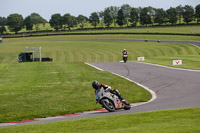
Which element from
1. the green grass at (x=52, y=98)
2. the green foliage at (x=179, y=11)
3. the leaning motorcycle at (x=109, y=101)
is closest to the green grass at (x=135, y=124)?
the leaning motorcycle at (x=109, y=101)

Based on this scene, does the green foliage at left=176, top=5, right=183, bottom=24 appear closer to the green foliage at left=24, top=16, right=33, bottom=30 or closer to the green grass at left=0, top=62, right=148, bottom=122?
the green foliage at left=24, top=16, right=33, bottom=30

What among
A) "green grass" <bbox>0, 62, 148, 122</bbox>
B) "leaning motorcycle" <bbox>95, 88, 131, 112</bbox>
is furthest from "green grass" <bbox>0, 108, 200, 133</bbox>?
"green grass" <bbox>0, 62, 148, 122</bbox>

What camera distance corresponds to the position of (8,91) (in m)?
19.1

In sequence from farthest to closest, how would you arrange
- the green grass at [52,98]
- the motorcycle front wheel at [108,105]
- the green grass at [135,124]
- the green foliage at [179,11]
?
the green foliage at [179,11], the green grass at [52,98], the motorcycle front wheel at [108,105], the green grass at [135,124]

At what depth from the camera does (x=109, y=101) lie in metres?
13.4

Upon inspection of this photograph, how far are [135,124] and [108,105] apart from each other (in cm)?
329

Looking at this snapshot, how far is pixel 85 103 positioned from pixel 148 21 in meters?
144

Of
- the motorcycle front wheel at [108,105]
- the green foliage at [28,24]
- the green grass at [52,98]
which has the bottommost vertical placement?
the green grass at [52,98]

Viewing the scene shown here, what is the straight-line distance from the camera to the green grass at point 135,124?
9.23 metres

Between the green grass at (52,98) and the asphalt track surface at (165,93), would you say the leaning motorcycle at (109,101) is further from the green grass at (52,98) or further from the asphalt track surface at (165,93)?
the green grass at (52,98)

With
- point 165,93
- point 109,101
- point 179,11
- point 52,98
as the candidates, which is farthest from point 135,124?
point 179,11

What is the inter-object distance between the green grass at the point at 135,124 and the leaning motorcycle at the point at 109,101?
5.10 ft

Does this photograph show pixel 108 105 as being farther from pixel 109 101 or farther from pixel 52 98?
pixel 52 98

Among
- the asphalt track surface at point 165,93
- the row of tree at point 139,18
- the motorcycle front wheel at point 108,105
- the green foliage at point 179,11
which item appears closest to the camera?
the motorcycle front wheel at point 108,105
